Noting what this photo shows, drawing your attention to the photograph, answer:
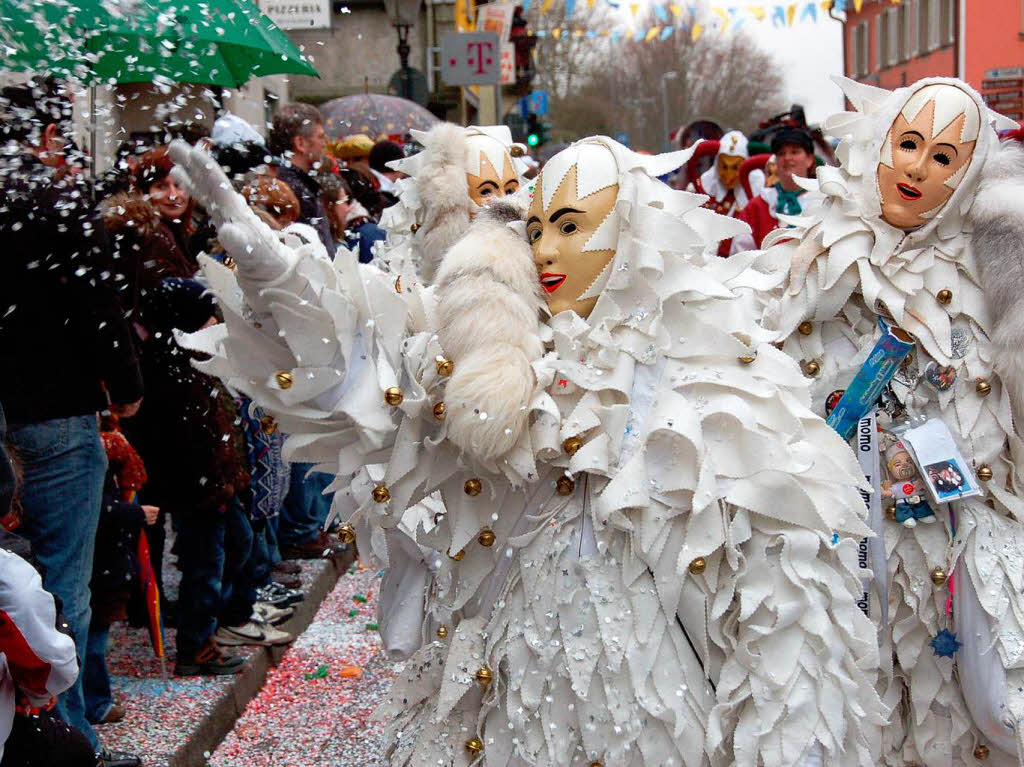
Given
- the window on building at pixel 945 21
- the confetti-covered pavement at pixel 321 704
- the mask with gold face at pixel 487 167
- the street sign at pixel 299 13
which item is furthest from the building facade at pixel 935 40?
the confetti-covered pavement at pixel 321 704

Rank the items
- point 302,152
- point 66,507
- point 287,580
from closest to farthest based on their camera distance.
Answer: point 66,507
point 287,580
point 302,152

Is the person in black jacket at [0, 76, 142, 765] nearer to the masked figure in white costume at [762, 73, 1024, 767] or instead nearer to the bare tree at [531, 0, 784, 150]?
the masked figure in white costume at [762, 73, 1024, 767]

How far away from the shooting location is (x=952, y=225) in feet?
11.4

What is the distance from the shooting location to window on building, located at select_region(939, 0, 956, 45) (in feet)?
101

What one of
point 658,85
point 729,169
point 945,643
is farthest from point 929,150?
point 658,85

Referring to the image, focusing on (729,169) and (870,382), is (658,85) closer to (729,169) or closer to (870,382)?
(729,169)

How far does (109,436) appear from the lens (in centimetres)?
407

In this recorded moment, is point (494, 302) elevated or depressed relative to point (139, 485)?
elevated

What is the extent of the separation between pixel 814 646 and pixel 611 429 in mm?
573

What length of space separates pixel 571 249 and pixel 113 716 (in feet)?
7.68

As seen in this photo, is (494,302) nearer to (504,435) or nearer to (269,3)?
(504,435)

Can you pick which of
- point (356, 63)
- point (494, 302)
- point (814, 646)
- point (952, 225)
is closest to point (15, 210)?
point (494, 302)

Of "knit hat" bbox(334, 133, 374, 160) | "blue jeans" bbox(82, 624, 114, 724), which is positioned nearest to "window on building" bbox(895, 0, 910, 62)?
"knit hat" bbox(334, 133, 374, 160)

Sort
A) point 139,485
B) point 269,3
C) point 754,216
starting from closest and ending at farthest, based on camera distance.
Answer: point 139,485, point 754,216, point 269,3
